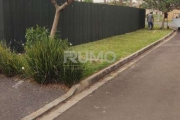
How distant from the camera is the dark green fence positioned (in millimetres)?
9594

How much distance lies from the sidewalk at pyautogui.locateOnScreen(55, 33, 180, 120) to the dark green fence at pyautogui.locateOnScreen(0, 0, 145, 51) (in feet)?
12.4

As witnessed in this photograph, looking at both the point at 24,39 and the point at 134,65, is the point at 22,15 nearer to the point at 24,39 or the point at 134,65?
the point at 24,39

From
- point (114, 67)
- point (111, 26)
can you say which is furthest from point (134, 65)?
point (111, 26)

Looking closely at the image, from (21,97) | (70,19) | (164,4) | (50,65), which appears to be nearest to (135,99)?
(50,65)

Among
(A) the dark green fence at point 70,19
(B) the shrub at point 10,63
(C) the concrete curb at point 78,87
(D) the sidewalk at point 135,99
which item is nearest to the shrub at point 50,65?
(C) the concrete curb at point 78,87

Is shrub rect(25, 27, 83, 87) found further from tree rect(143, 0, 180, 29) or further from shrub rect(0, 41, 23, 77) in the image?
tree rect(143, 0, 180, 29)

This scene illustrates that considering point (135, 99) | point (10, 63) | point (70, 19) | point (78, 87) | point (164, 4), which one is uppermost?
point (164, 4)

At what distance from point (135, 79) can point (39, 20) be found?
4.85 m

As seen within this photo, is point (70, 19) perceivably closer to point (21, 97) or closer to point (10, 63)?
point (10, 63)

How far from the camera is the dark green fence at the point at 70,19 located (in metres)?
9.59

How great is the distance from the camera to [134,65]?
9992mm

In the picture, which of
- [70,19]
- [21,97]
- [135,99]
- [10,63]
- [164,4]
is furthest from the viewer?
[164,4]

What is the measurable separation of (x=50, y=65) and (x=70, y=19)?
7.26 metres

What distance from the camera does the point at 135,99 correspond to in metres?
6.01
